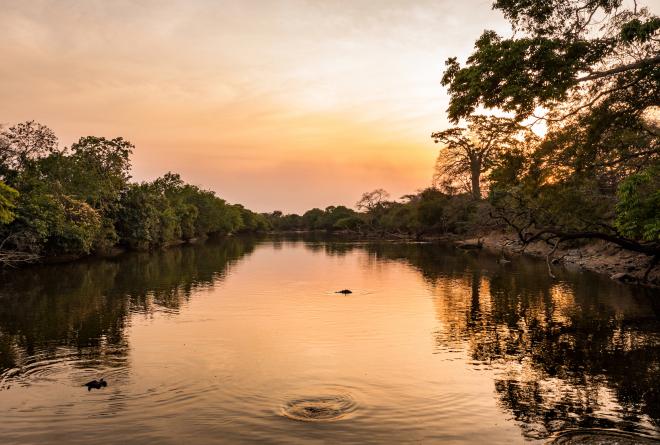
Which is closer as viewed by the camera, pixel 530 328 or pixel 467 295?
pixel 530 328

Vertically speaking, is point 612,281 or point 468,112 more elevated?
Answer: point 468,112

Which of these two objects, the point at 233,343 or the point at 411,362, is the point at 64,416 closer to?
the point at 233,343

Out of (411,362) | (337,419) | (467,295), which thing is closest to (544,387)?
(411,362)

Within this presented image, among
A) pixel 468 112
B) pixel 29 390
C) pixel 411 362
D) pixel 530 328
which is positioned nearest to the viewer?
pixel 29 390

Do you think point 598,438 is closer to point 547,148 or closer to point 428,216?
point 547,148

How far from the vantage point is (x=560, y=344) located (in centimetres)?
2044

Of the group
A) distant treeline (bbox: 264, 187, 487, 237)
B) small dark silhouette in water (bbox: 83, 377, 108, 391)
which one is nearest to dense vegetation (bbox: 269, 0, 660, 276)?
small dark silhouette in water (bbox: 83, 377, 108, 391)

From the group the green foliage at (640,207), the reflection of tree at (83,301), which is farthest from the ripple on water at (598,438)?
the green foliage at (640,207)

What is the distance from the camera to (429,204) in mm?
104250

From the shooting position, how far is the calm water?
41.6ft

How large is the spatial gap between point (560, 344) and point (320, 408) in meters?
11.5

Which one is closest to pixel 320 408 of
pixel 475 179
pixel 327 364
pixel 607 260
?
pixel 327 364

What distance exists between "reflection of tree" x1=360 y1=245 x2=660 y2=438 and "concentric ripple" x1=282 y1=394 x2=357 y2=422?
4.35 meters

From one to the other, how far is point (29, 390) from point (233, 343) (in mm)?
7850
